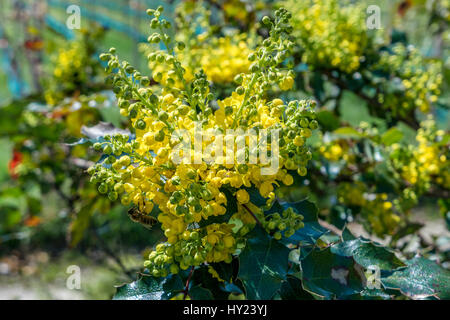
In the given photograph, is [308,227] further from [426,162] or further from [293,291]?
[426,162]

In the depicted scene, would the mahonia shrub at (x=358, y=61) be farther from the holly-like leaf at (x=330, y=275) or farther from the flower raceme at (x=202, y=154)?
the holly-like leaf at (x=330, y=275)

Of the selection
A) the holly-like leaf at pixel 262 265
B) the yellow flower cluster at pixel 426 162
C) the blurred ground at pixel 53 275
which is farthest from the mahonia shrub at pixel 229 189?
the blurred ground at pixel 53 275

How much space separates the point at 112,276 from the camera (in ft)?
11.0

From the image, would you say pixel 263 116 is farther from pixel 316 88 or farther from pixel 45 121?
pixel 45 121

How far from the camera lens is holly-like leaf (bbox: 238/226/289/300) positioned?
84 centimetres

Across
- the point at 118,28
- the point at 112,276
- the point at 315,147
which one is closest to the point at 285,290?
the point at 315,147

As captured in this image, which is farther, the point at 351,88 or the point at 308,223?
the point at 351,88

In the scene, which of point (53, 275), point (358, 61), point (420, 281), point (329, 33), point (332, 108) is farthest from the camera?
point (53, 275)

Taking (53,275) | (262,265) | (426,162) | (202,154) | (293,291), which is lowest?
(53,275)

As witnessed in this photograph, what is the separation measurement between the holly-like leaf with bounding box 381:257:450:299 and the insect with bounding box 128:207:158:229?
20.9 inches

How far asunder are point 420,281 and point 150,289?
0.59 meters

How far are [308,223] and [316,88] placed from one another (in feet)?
3.19

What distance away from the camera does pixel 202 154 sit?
0.82 meters

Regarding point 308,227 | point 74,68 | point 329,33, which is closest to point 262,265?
point 308,227
